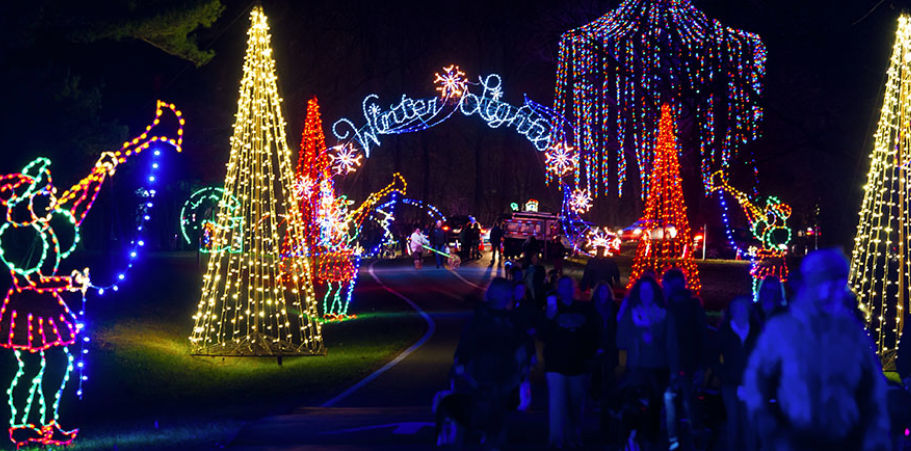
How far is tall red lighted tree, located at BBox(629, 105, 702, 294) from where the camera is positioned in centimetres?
2947

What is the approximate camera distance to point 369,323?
944 inches

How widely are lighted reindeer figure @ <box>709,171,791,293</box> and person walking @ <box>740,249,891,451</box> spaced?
761 inches

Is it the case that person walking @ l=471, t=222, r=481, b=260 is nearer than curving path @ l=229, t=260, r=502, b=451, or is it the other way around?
curving path @ l=229, t=260, r=502, b=451

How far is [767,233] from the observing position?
44.0 m

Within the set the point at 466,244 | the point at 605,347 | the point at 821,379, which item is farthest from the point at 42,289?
the point at 466,244

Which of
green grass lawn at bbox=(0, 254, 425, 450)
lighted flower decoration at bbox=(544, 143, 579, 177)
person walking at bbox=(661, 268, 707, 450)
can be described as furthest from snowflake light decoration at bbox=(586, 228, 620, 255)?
person walking at bbox=(661, 268, 707, 450)

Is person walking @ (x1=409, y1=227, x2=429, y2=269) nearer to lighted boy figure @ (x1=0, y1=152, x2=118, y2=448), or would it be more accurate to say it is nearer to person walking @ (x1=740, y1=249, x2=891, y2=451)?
lighted boy figure @ (x1=0, y1=152, x2=118, y2=448)

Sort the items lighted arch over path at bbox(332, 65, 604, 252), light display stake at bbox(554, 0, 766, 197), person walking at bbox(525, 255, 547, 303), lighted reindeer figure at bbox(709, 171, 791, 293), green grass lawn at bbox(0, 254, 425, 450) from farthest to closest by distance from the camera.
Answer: lighted arch over path at bbox(332, 65, 604, 252)
lighted reindeer figure at bbox(709, 171, 791, 293)
light display stake at bbox(554, 0, 766, 197)
person walking at bbox(525, 255, 547, 303)
green grass lawn at bbox(0, 254, 425, 450)

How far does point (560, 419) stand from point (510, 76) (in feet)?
201

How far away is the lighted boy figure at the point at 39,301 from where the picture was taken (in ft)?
38.5

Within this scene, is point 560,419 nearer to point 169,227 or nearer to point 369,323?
point 369,323

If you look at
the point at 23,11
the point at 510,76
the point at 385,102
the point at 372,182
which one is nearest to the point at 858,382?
the point at 23,11

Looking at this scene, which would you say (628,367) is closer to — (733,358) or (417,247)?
(733,358)

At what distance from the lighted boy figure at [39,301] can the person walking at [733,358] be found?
6167 mm
